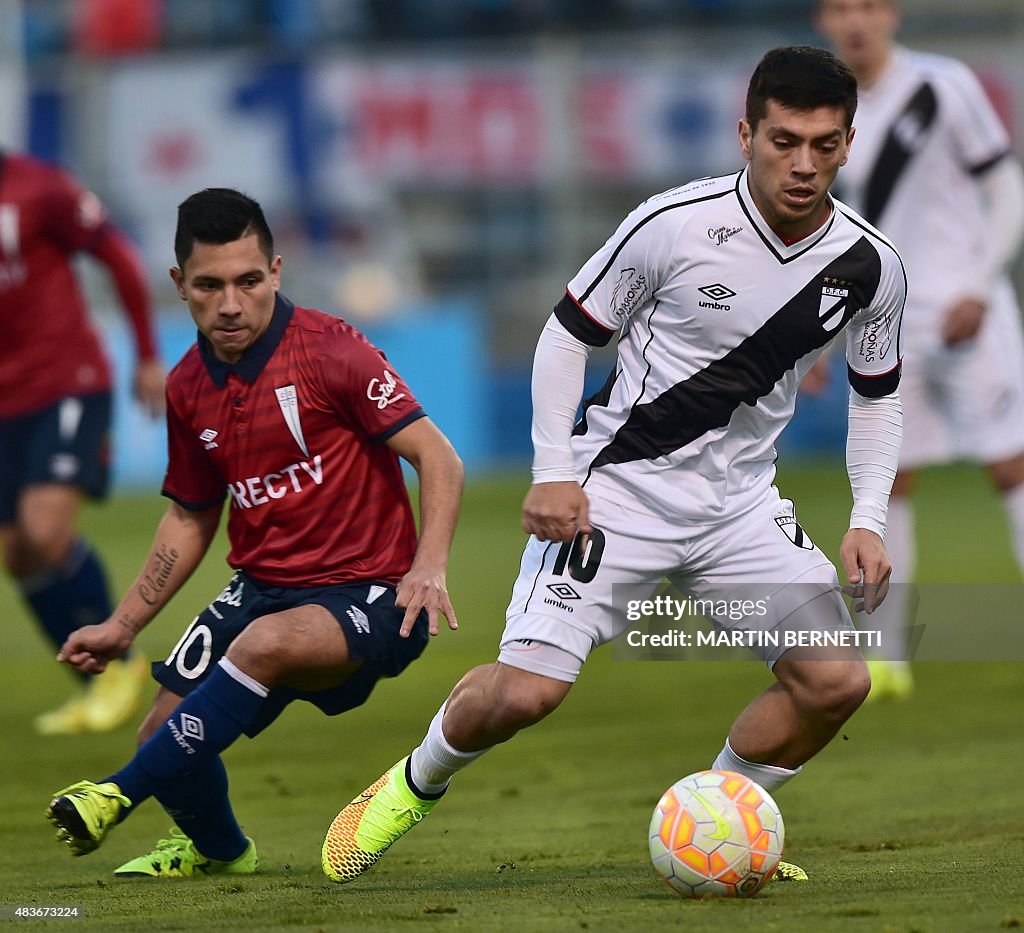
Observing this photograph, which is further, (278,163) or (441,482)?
(278,163)

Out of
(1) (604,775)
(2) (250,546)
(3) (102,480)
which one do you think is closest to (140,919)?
(2) (250,546)

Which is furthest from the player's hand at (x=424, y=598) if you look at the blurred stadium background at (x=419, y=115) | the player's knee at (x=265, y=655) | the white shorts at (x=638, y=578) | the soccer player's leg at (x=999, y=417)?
the blurred stadium background at (x=419, y=115)

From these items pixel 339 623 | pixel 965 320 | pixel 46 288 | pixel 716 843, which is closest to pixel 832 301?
pixel 716 843

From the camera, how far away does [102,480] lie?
8125mm

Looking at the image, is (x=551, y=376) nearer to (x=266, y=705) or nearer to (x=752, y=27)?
(x=266, y=705)

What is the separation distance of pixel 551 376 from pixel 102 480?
12.6 feet

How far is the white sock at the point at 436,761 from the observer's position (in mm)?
4852

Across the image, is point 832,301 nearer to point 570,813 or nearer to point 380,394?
point 380,394

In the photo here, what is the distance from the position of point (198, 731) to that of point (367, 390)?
0.97m

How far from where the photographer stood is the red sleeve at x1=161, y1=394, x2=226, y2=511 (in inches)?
204

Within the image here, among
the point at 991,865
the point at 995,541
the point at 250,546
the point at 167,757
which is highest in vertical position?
the point at 250,546

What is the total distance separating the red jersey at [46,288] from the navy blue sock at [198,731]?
368cm

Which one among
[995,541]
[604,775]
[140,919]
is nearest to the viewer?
[140,919]

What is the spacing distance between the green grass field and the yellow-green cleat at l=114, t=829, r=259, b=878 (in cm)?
9
